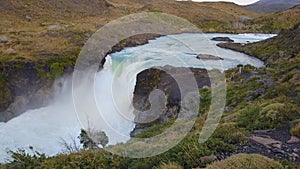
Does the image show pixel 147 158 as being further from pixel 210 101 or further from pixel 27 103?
pixel 27 103

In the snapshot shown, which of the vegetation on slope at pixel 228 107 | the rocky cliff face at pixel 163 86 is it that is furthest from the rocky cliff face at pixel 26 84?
the rocky cliff face at pixel 163 86

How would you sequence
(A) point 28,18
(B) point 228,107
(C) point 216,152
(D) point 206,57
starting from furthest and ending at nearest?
(A) point 28,18, (D) point 206,57, (B) point 228,107, (C) point 216,152

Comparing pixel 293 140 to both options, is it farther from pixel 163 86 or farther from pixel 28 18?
pixel 28 18

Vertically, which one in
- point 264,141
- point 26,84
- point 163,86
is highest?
point 26,84

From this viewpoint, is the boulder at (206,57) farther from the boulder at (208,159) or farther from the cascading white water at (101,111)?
the boulder at (208,159)

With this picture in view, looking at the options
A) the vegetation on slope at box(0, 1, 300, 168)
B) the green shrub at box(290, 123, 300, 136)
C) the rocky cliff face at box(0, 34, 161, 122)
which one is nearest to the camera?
the vegetation on slope at box(0, 1, 300, 168)

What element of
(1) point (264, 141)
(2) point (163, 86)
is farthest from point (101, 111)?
(1) point (264, 141)

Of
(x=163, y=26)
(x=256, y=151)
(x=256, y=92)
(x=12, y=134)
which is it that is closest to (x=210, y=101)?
(x=256, y=92)

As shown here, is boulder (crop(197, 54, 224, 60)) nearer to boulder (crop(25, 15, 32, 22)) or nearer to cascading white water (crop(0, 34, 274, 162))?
cascading white water (crop(0, 34, 274, 162))

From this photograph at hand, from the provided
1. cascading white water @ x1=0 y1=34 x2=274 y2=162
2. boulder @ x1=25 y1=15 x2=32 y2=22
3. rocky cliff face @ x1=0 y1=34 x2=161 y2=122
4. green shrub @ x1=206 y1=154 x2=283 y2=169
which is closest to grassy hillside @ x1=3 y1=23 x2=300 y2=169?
green shrub @ x1=206 y1=154 x2=283 y2=169
